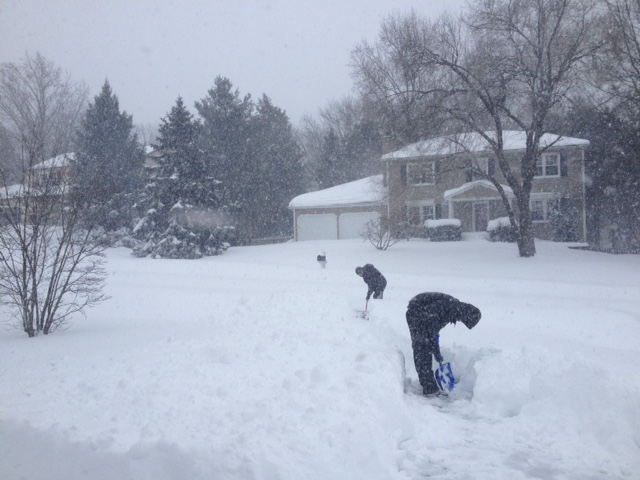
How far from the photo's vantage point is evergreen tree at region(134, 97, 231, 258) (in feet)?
92.5

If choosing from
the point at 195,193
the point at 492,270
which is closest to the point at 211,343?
the point at 492,270

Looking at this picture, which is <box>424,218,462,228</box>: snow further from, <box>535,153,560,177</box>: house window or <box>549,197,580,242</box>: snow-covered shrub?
<box>535,153,560,177</box>: house window

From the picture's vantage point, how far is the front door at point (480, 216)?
32.2 m

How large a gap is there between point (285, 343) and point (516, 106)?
1815 cm

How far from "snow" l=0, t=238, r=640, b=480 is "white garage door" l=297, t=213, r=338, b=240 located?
22.9 meters

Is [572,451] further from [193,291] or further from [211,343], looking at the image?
[193,291]

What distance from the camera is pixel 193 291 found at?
16.2 m

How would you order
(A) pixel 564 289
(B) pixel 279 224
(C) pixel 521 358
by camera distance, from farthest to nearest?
1. (B) pixel 279 224
2. (A) pixel 564 289
3. (C) pixel 521 358

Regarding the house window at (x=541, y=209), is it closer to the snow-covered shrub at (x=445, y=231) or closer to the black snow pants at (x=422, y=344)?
the snow-covered shrub at (x=445, y=231)

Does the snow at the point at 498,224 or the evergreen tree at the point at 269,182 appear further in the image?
the evergreen tree at the point at 269,182

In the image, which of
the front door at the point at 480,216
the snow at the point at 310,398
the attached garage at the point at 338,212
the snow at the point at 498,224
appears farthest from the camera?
the attached garage at the point at 338,212

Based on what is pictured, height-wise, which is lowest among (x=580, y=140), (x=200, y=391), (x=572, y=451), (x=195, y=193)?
(x=572, y=451)

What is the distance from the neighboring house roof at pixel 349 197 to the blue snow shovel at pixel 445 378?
24579 millimetres

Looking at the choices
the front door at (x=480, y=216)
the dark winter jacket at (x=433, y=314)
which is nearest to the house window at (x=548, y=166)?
the front door at (x=480, y=216)
